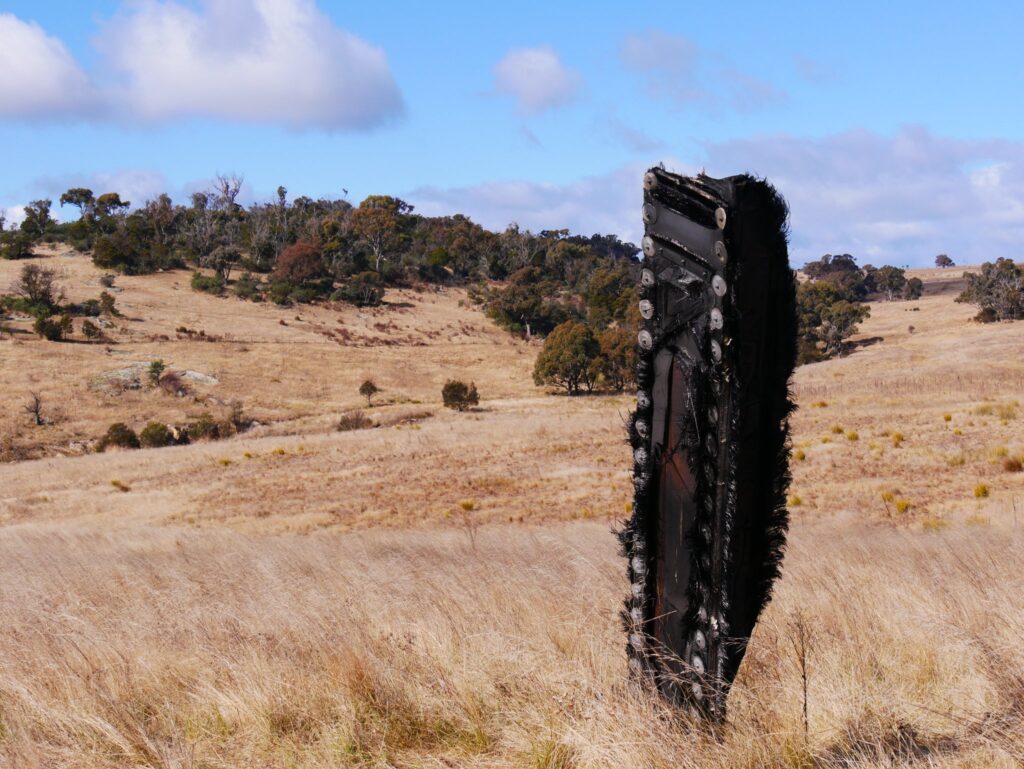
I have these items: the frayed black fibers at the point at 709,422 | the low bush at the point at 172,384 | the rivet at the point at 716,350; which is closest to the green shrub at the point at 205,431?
the low bush at the point at 172,384

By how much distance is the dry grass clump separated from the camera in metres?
3.58

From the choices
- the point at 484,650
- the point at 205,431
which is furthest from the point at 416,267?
the point at 484,650

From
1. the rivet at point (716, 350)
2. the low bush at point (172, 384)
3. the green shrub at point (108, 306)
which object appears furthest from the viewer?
the green shrub at point (108, 306)

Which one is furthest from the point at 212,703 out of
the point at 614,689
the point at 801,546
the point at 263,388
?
the point at 263,388

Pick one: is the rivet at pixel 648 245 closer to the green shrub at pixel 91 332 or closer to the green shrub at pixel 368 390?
the green shrub at pixel 368 390

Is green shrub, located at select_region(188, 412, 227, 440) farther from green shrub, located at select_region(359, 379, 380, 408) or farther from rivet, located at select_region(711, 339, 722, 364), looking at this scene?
rivet, located at select_region(711, 339, 722, 364)

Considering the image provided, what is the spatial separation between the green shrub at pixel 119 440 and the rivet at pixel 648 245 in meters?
46.4

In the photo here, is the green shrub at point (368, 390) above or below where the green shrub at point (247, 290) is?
below

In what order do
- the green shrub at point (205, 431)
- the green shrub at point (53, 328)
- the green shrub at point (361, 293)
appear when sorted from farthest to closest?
1. the green shrub at point (361, 293)
2. the green shrub at point (53, 328)
3. the green shrub at point (205, 431)

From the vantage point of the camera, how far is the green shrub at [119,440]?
46.2 m

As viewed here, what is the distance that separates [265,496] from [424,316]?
62917 mm

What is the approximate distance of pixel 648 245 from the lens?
373cm

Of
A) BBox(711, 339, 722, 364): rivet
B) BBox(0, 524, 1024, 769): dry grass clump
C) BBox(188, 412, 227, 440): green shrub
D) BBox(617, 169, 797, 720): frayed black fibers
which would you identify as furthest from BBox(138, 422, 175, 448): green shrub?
BBox(711, 339, 722, 364): rivet

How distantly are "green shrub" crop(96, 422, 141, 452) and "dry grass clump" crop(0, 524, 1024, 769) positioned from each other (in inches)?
1651
